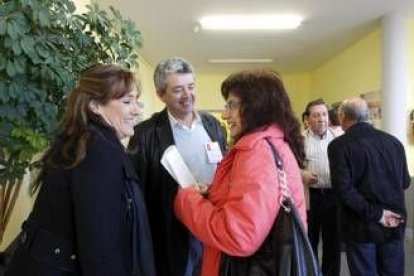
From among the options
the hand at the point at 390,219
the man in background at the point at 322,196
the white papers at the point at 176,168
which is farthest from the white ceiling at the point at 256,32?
the white papers at the point at 176,168

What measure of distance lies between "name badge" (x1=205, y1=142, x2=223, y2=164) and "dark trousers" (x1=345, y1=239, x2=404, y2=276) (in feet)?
4.73

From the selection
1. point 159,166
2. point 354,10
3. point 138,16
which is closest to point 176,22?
point 138,16

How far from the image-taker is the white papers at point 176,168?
5.13ft

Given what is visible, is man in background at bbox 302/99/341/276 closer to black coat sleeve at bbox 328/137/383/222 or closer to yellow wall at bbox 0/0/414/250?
yellow wall at bbox 0/0/414/250

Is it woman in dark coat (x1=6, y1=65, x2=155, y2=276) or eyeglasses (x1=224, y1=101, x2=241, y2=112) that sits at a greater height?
eyeglasses (x1=224, y1=101, x2=241, y2=112)

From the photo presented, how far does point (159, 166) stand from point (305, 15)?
13.8 ft

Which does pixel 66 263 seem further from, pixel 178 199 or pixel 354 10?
pixel 354 10

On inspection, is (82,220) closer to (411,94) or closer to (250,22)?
(250,22)

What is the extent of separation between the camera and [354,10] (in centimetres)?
536

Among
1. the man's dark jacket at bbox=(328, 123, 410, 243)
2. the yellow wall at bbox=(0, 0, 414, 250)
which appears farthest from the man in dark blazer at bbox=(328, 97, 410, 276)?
the yellow wall at bbox=(0, 0, 414, 250)

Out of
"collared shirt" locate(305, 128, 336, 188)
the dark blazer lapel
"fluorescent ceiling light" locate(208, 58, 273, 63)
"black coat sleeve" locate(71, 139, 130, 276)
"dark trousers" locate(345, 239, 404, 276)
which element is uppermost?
"fluorescent ceiling light" locate(208, 58, 273, 63)

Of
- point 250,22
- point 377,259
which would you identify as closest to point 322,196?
point 377,259

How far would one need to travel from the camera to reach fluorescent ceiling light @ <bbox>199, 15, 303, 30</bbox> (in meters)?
5.62

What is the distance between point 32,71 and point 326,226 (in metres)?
2.65
